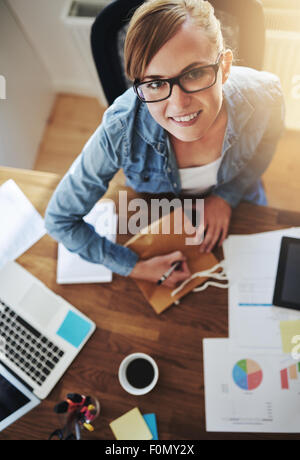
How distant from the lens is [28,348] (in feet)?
3.13

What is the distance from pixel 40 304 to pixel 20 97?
124 cm

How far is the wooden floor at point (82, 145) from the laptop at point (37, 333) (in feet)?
3.92

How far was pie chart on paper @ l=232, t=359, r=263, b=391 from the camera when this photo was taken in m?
0.90

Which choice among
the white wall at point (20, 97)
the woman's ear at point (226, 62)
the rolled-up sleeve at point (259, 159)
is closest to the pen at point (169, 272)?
the rolled-up sleeve at point (259, 159)

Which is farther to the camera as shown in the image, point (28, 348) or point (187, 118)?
point (28, 348)

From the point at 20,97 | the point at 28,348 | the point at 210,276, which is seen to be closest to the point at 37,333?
the point at 28,348

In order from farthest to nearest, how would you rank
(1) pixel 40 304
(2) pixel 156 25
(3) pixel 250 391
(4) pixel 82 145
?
(4) pixel 82 145 → (1) pixel 40 304 → (3) pixel 250 391 → (2) pixel 156 25

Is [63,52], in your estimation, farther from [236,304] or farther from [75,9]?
[236,304]

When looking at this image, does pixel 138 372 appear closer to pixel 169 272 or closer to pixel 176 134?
pixel 169 272

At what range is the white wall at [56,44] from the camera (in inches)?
68.0

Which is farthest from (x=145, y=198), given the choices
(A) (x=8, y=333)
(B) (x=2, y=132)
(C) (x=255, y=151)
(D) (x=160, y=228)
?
(B) (x=2, y=132)
